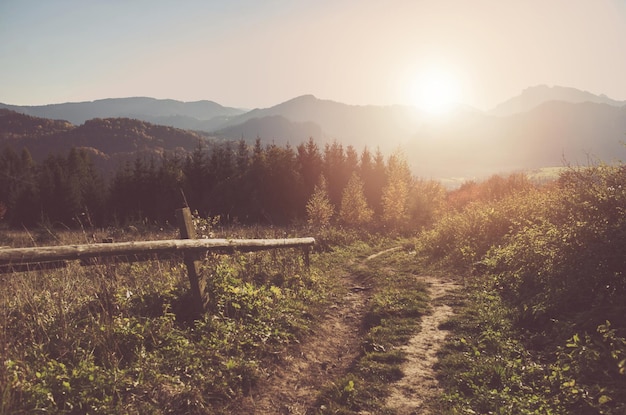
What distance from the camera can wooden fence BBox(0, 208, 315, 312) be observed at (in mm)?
5062

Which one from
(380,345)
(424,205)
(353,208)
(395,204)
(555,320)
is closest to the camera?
(555,320)

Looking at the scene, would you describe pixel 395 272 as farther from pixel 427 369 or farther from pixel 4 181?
pixel 4 181

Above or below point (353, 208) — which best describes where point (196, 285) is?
above

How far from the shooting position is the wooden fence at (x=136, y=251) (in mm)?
5062

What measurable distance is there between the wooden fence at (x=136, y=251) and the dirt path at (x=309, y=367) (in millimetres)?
2166

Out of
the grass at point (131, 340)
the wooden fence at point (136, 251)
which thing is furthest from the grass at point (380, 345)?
the wooden fence at point (136, 251)

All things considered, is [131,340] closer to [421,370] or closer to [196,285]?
[196,285]

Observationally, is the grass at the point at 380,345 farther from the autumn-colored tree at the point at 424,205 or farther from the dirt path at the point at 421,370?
the autumn-colored tree at the point at 424,205

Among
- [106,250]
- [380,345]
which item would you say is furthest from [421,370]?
[106,250]

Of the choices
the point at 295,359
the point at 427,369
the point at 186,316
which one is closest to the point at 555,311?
the point at 427,369

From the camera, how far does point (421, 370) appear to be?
6.50 m

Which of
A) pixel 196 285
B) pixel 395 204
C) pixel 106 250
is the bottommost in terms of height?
pixel 395 204

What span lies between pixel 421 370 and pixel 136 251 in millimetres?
5524

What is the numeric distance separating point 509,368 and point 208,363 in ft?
16.4
